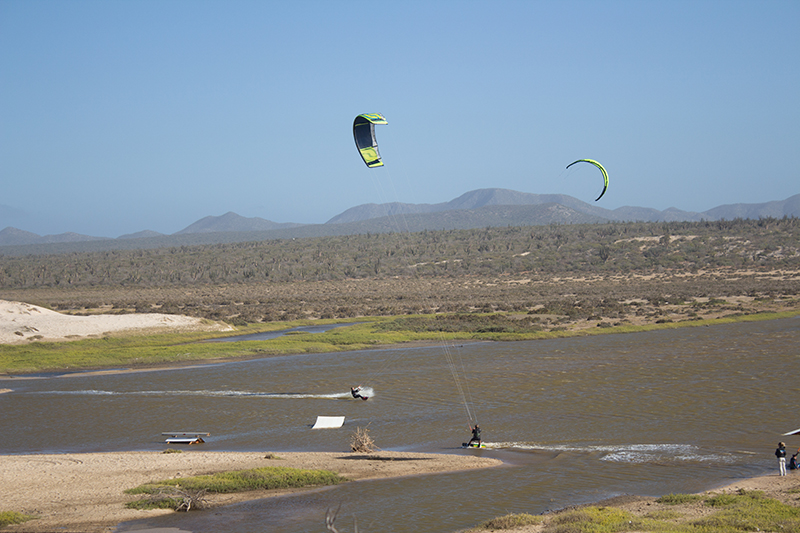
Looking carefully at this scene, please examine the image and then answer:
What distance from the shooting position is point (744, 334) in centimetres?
3609

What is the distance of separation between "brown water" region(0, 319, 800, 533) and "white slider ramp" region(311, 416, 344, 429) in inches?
12.9

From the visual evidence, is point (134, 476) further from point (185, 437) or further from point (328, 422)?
point (328, 422)

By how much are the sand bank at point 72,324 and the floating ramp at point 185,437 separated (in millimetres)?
23540

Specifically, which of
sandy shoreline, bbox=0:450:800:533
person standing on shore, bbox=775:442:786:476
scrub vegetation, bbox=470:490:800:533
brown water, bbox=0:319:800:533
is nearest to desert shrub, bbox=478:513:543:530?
scrub vegetation, bbox=470:490:800:533

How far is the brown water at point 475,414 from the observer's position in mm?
14688

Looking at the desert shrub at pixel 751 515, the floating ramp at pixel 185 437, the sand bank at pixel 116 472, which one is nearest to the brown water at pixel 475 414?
the floating ramp at pixel 185 437

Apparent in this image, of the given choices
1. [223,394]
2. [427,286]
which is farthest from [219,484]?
[427,286]

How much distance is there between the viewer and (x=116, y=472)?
16.5 metres

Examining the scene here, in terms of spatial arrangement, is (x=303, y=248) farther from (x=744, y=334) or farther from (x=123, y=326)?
(x=744, y=334)

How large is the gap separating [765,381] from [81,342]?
35.3 meters

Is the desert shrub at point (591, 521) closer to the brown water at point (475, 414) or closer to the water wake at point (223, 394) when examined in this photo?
the brown water at point (475, 414)

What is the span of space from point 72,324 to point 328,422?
88.5ft

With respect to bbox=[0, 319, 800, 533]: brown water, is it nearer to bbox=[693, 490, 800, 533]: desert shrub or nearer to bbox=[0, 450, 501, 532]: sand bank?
bbox=[0, 450, 501, 532]: sand bank

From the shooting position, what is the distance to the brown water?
14.7 m
